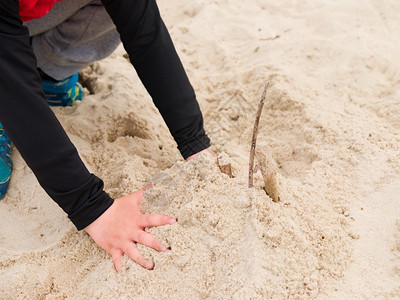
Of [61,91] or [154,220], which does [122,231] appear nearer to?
[154,220]

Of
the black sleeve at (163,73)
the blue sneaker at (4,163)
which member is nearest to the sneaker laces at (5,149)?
the blue sneaker at (4,163)

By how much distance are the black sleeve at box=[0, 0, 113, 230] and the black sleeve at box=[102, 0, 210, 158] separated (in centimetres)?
37

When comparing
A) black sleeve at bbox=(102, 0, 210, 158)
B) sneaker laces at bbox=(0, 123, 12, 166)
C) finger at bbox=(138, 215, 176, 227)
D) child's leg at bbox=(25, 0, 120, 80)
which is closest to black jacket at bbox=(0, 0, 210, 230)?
black sleeve at bbox=(102, 0, 210, 158)

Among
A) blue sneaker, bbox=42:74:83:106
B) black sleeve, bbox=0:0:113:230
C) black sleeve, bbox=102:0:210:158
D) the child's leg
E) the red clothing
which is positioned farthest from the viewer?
blue sneaker, bbox=42:74:83:106

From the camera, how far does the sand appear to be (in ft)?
3.38

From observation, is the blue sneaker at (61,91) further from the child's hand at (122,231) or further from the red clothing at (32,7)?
the child's hand at (122,231)

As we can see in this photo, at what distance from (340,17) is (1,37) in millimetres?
1868

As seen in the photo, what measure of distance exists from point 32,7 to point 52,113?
34 centimetres

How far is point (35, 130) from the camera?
3.51 ft

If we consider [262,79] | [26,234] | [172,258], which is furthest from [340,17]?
[26,234]

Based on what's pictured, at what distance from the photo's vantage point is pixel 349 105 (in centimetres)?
166

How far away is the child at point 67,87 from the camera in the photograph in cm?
105

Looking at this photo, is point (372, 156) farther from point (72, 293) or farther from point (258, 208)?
point (72, 293)

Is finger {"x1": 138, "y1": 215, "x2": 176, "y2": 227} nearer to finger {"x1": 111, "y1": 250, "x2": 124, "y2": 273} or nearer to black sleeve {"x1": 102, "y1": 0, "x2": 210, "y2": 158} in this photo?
finger {"x1": 111, "y1": 250, "x2": 124, "y2": 273}
